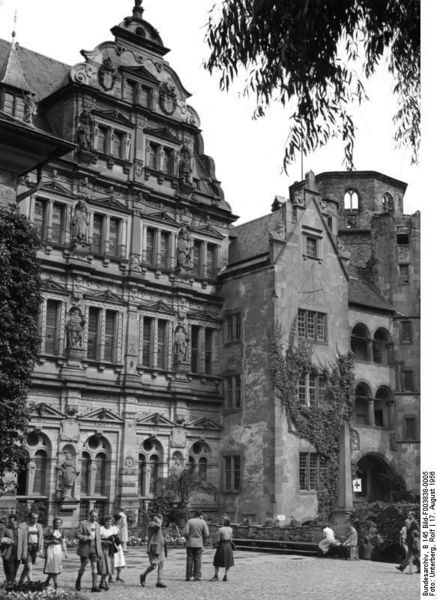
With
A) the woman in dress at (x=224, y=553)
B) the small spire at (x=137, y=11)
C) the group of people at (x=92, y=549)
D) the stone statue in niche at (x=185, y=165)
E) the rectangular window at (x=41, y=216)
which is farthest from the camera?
the stone statue in niche at (x=185, y=165)

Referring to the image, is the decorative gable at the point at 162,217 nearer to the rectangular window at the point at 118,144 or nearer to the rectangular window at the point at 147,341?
the rectangular window at the point at 118,144

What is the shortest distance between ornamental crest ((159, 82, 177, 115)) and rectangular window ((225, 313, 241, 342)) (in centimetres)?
972

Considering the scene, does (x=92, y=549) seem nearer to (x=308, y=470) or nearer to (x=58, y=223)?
(x=58, y=223)

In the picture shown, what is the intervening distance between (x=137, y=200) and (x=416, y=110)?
79.6 feet

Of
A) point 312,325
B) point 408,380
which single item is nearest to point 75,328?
point 312,325

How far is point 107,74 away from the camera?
3488 centimetres

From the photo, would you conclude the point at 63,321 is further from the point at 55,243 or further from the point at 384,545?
the point at 384,545

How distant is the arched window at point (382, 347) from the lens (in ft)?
139

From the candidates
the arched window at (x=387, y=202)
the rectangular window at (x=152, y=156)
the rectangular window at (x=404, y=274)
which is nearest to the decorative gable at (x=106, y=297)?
the rectangular window at (x=152, y=156)

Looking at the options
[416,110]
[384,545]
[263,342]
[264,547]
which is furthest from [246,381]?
[416,110]

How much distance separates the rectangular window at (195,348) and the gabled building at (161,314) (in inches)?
3.7

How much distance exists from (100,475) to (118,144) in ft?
45.6

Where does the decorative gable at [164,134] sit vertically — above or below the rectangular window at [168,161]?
above

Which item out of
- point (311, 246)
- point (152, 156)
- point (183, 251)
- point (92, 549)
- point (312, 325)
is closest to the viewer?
point (92, 549)
